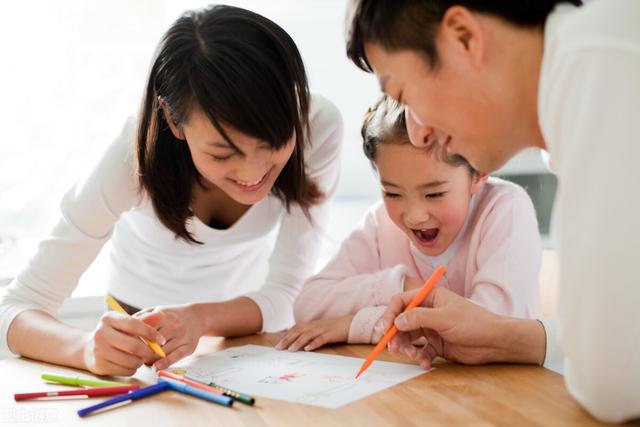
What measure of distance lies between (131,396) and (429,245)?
0.66 metres

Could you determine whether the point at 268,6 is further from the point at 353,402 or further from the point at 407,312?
the point at 353,402

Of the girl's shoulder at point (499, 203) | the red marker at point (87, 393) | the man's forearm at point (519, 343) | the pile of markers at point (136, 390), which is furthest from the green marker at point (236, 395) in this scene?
the girl's shoulder at point (499, 203)

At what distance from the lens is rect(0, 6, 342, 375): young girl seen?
1126 millimetres

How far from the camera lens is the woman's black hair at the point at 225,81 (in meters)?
1.12

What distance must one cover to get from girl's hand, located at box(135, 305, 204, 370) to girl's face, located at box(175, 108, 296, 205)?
233 mm

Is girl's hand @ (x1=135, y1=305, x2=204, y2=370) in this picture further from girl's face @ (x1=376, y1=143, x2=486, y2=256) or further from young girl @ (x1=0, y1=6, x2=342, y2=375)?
girl's face @ (x1=376, y1=143, x2=486, y2=256)

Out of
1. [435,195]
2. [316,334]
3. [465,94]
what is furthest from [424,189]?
[465,94]

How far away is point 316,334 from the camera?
1.19 meters

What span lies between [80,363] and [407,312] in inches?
19.8

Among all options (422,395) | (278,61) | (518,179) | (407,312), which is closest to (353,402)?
(422,395)

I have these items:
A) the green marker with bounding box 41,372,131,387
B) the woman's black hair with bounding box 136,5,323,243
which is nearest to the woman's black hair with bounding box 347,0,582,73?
the woman's black hair with bounding box 136,5,323,243

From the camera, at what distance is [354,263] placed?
1445mm

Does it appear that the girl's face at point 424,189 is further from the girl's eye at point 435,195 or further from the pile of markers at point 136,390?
the pile of markers at point 136,390

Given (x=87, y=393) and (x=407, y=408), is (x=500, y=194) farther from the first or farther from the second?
(x=87, y=393)
